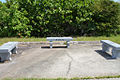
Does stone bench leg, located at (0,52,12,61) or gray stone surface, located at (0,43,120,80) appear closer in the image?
gray stone surface, located at (0,43,120,80)

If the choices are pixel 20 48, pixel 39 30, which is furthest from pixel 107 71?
pixel 39 30

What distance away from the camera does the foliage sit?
32.4 feet

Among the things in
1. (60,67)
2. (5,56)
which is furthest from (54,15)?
(60,67)

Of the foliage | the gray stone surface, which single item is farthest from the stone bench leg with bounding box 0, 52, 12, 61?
the foliage

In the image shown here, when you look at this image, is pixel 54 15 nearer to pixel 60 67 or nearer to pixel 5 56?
pixel 5 56

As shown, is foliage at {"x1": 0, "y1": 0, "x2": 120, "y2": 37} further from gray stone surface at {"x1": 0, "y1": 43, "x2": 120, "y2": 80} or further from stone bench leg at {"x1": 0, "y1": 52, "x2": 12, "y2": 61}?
gray stone surface at {"x1": 0, "y1": 43, "x2": 120, "y2": 80}

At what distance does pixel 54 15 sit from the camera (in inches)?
412

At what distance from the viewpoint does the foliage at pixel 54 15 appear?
32.4 ft

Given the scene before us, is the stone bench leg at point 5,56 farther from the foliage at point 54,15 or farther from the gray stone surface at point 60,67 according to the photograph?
the foliage at point 54,15

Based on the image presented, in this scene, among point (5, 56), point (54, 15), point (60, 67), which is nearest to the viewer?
point (60, 67)

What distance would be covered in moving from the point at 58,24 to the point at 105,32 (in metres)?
3.50

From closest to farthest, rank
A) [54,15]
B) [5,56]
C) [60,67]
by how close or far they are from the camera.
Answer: [60,67] → [5,56] → [54,15]

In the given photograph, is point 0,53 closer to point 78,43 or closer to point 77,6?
point 78,43

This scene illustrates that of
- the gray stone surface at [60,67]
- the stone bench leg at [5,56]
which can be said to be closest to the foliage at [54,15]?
the stone bench leg at [5,56]
